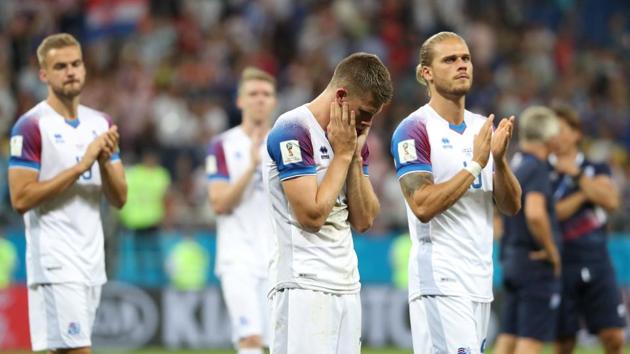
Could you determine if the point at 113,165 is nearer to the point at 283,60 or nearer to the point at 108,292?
the point at 108,292

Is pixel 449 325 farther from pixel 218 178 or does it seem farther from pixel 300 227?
pixel 218 178

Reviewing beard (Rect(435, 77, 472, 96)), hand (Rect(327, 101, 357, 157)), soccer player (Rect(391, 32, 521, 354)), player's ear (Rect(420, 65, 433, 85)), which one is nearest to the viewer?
hand (Rect(327, 101, 357, 157))

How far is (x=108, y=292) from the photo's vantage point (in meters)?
16.5

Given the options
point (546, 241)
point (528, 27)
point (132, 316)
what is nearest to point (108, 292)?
point (132, 316)

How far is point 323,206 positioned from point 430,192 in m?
1.02

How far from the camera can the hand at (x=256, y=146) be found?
10.8 meters

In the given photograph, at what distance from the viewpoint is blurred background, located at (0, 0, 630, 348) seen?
16.7 m

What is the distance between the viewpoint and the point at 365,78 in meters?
6.81

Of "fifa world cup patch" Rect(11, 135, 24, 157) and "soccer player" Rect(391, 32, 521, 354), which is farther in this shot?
"fifa world cup patch" Rect(11, 135, 24, 157)

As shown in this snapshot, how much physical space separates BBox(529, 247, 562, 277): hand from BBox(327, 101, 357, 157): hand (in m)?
4.58

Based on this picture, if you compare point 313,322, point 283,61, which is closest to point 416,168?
point 313,322

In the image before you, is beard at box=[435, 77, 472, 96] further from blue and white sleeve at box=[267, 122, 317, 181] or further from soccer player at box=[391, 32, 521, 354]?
blue and white sleeve at box=[267, 122, 317, 181]

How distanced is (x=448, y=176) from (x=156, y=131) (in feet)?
42.2

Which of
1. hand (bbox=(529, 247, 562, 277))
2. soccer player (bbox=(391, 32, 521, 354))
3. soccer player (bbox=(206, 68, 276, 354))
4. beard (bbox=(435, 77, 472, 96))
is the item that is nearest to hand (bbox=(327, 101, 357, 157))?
soccer player (bbox=(391, 32, 521, 354))
